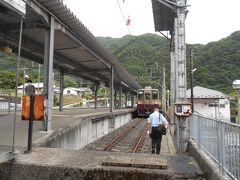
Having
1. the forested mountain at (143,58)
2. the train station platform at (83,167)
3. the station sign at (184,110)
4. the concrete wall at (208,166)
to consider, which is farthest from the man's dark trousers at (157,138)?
the forested mountain at (143,58)

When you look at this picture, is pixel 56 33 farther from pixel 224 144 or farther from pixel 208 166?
pixel 224 144

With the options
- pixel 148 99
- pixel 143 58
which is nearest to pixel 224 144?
pixel 148 99

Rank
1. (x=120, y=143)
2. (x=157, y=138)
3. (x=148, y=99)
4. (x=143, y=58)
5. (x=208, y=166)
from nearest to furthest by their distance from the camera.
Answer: (x=208, y=166) → (x=157, y=138) → (x=120, y=143) → (x=148, y=99) → (x=143, y=58)

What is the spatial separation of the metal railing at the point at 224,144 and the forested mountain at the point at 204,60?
41032 millimetres

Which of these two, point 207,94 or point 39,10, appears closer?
point 39,10

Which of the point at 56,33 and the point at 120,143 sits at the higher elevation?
the point at 56,33

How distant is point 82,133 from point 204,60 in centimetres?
4597

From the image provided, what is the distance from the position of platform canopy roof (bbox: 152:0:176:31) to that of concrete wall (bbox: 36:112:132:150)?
745cm

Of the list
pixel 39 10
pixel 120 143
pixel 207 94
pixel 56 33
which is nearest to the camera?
pixel 39 10

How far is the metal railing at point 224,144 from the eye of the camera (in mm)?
4516

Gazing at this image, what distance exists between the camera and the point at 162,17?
A: 22047 mm

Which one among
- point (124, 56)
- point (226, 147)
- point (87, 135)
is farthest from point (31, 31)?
point (124, 56)

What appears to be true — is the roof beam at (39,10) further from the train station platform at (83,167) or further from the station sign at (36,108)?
the train station platform at (83,167)

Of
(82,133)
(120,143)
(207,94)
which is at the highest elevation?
(207,94)
